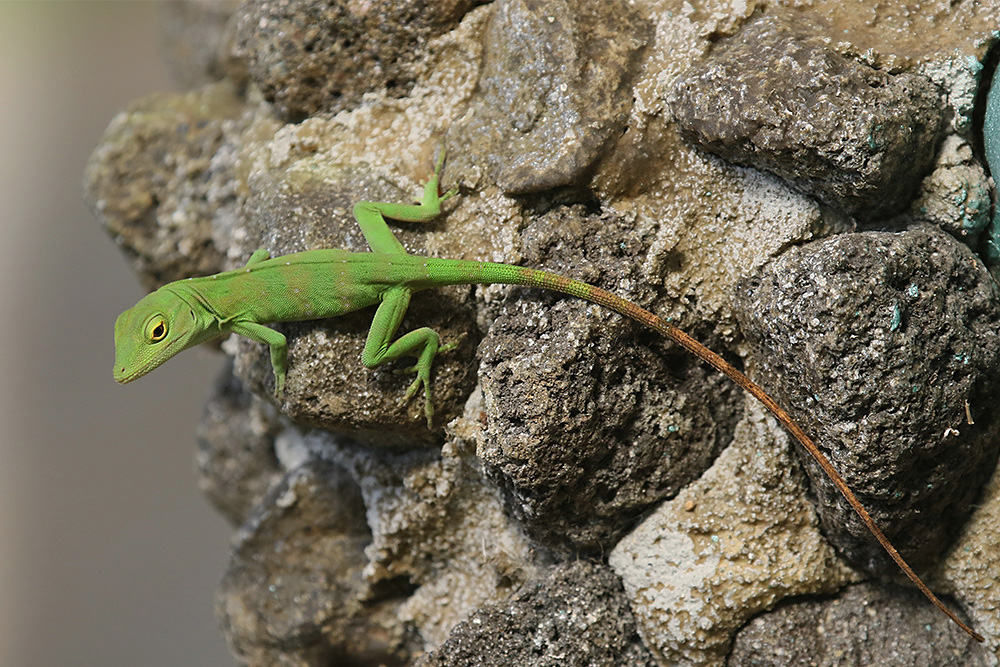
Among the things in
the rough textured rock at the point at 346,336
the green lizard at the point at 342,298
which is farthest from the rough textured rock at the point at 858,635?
the rough textured rock at the point at 346,336

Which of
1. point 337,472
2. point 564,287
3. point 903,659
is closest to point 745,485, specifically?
point 903,659

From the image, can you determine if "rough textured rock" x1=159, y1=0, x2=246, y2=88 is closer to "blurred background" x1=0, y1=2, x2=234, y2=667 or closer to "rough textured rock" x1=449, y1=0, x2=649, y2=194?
"blurred background" x1=0, y1=2, x2=234, y2=667

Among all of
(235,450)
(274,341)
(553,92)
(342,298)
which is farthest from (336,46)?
(235,450)

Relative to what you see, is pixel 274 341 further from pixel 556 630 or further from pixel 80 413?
pixel 80 413

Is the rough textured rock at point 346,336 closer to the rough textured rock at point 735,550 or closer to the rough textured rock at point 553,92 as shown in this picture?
the rough textured rock at point 553,92

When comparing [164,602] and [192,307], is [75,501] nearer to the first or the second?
[164,602]

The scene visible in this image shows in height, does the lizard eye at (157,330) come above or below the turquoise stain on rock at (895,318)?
above

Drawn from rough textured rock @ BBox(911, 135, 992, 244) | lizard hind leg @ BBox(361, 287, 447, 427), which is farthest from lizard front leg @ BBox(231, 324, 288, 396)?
rough textured rock @ BBox(911, 135, 992, 244)
